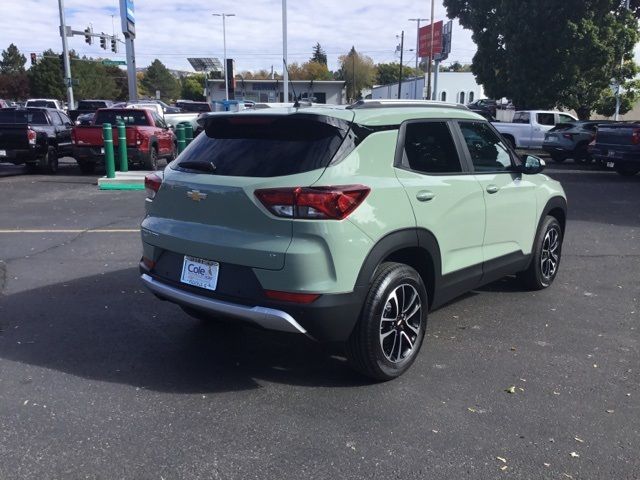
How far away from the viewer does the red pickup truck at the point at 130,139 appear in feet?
50.8

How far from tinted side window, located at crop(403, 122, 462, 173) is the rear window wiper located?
1.30 meters

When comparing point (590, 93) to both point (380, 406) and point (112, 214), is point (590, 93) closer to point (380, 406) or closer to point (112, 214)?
point (112, 214)

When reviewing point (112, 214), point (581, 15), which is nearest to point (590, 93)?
point (581, 15)

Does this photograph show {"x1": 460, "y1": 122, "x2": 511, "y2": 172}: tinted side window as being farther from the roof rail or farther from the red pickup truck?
the red pickup truck

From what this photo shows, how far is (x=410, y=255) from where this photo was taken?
14.1 ft

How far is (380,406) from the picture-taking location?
3.77m

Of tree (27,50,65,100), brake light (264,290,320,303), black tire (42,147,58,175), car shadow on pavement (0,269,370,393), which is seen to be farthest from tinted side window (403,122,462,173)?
tree (27,50,65,100)

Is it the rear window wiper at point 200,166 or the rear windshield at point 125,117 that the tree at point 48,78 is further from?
the rear window wiper at point 200,166

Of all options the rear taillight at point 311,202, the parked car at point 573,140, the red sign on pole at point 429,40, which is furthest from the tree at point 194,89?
the rear taillight at point 311,202

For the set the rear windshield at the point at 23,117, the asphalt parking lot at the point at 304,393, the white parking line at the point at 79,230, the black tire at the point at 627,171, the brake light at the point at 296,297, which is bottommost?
the asphalt parking lot at the point at 304,393

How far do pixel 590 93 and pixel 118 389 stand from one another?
29.3 m

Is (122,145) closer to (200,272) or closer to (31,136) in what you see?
(31,136)

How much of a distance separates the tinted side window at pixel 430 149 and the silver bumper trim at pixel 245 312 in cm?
138

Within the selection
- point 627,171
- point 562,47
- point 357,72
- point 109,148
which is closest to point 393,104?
point 109,148
